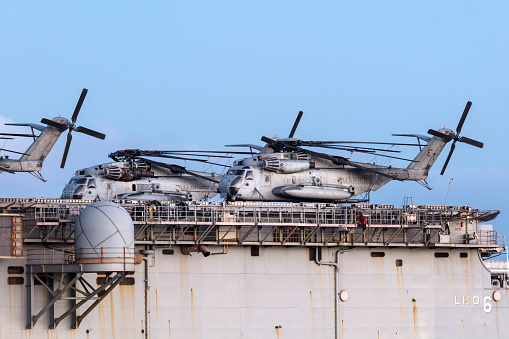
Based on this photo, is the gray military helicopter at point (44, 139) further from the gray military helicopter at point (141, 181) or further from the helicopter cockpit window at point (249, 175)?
the helicopter cockpit window at point (249, 175)

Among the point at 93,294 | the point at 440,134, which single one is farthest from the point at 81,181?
the point at 440,134

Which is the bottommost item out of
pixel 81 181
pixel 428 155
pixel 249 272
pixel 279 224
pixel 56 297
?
pixel 56 297

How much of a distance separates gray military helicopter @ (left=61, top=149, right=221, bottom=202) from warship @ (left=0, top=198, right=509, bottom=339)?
14.8 meters

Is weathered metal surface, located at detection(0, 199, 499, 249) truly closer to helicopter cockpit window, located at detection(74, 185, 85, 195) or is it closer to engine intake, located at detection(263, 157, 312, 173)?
engine intake, located at detection(263, 157, 312, 173)

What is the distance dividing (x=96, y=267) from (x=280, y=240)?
12.2 meters

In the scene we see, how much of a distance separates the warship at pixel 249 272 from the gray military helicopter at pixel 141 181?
1480 centimetres

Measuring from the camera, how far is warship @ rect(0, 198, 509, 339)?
4778cm

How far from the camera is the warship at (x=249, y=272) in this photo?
47.8 meters

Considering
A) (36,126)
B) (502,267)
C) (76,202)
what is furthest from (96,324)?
(502,267)

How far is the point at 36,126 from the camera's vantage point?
237 feet

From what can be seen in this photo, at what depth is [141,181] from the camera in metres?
70.2

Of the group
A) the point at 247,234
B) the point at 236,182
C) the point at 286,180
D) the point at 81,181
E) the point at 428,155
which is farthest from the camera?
the point at 428,155

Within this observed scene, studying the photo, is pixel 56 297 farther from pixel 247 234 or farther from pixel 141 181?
pixel 141 181

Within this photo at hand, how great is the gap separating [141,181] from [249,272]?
20.9 metres
